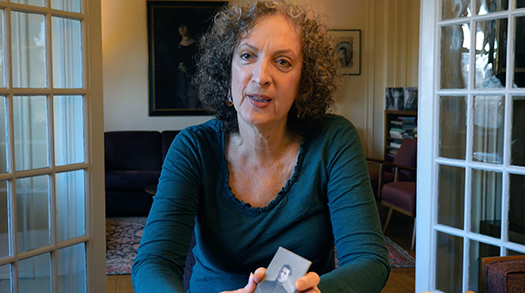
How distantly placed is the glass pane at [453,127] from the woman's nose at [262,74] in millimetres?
1506

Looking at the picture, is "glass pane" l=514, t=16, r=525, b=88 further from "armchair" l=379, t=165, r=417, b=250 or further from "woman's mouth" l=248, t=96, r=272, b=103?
"armchair" l=379, t=165, r=417, b=250

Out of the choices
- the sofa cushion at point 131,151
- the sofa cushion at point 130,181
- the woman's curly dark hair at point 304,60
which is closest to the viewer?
the woman's curly dark hair at point 304,60

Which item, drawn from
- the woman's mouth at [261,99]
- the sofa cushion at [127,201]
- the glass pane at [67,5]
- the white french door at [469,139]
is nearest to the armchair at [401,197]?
the white french door at [469,139]

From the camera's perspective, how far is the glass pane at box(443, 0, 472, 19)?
243cm

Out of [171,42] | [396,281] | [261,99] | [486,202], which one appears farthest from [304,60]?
[171,42]

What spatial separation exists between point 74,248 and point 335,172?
1.47 meters

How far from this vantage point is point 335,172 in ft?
4.47

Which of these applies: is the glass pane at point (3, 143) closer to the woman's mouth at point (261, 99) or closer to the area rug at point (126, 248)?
the woman's mouth at point (261, 99)

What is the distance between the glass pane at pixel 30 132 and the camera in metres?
2.03

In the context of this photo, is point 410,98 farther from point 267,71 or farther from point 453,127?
point 267,71

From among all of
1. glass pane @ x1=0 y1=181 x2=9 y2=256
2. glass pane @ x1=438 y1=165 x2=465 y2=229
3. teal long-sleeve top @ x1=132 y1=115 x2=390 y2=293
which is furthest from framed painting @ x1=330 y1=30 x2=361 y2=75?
teal long-sleeve top @ x1=132 y1=115 x2=390 y2=293

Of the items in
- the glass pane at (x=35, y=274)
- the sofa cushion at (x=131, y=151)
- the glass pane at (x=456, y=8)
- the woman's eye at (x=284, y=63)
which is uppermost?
the glass pane at (x=456, y=8)

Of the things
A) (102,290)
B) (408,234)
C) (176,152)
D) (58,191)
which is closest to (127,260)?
(102,290)

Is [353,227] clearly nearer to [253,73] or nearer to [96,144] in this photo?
[253,73]
